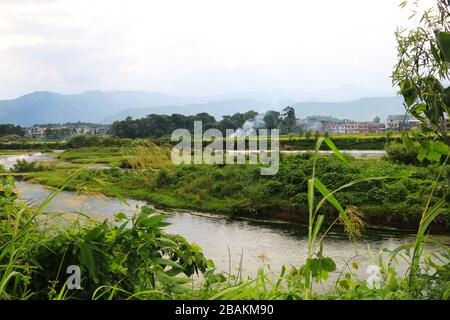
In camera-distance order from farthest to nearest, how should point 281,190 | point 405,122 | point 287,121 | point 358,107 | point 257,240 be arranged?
point 358,107 → point 287,121 → point 281,190 → point 257,240 → point 405,122

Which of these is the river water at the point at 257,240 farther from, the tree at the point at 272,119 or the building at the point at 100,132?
the tree at the point at 272,119

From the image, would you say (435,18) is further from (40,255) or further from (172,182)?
(172,182)

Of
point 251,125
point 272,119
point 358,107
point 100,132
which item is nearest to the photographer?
point 100,132

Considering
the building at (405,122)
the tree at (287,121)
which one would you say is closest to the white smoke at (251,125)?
the tree at (287,121)

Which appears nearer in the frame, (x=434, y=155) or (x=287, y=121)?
(x=434, y=155)

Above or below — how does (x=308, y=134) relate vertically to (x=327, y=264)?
above

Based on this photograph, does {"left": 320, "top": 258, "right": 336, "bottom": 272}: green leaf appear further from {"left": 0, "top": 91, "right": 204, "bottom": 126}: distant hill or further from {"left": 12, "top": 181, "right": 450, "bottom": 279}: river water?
{"left": 0, "top": 91, "right": 204, "bottom": 126}: distant hill

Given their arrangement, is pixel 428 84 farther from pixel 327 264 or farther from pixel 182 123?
pixel 182 123

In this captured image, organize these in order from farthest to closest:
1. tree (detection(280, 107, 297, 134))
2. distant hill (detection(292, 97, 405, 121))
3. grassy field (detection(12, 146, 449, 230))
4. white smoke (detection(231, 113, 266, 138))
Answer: distant hill (detection(292, 97, 405, 121)), tree (detection(280, 107, 297, 134)), white smoke (detection(231, 113, 266, 138)), grassy field (detection(12, 146, 449, 230))

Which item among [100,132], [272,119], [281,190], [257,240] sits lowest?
[257,240]

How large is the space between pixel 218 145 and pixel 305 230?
1014 centimetres

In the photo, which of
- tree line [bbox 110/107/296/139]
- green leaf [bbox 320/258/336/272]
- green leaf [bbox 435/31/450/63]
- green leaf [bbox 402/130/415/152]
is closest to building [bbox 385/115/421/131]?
green leaf [bbox 402/130/415/152]

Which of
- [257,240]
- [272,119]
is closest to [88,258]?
[257,240]

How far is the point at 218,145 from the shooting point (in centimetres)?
1745
